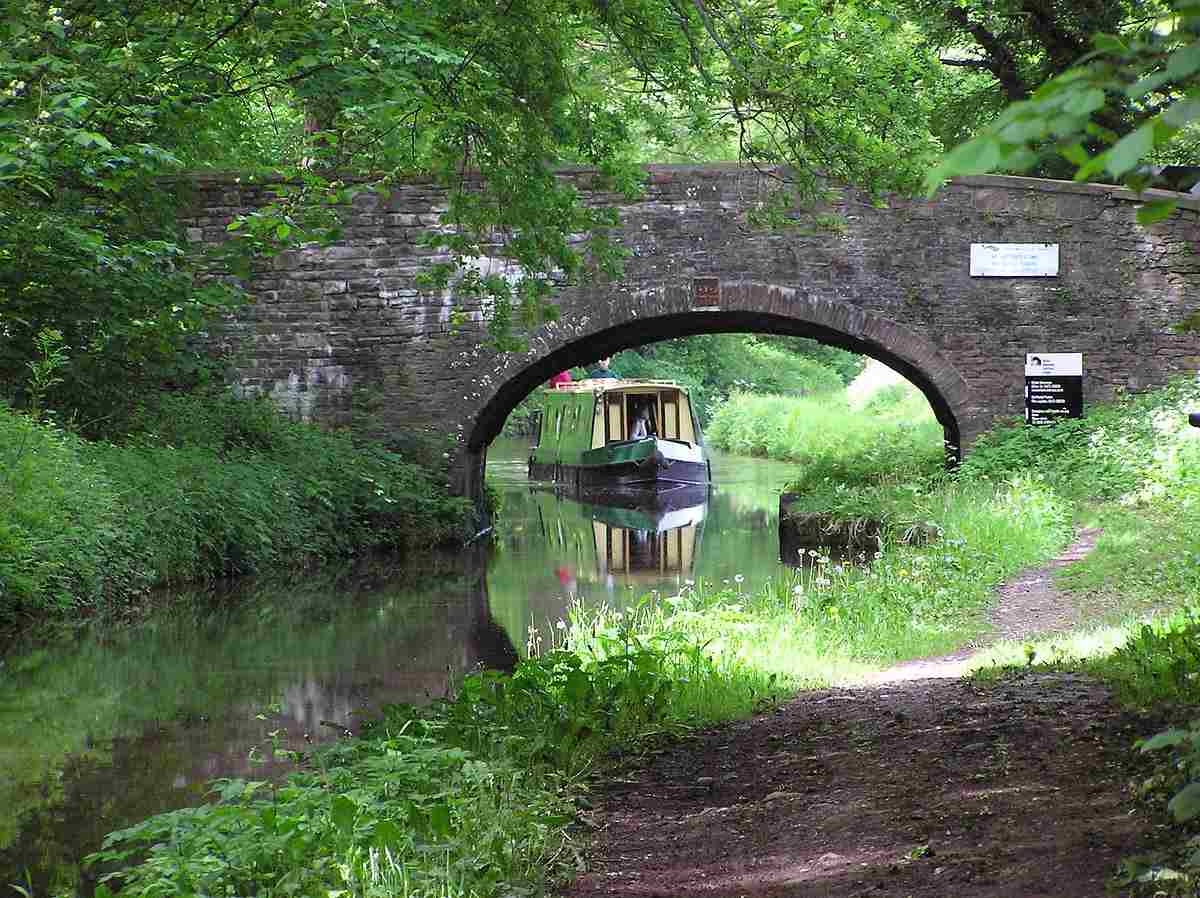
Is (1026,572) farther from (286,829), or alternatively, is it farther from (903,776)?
(286,829)

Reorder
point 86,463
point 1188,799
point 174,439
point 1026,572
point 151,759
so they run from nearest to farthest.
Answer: point 1188,799
point 151,759
point 1026,572
point 86,463
point 174,439

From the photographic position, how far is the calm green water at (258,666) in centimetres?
598

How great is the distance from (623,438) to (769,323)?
9842 millimetres

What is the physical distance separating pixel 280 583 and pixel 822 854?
8.94m

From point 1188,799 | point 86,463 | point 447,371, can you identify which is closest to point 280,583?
point 86,463

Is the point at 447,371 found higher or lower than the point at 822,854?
higher

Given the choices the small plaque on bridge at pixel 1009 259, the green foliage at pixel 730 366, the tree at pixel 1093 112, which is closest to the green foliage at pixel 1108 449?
the small plaque on bridge at pixel 1009 259

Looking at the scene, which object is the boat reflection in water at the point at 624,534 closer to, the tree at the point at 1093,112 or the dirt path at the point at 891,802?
the dirt path at the point at 891,802

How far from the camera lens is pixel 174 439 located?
13.2m

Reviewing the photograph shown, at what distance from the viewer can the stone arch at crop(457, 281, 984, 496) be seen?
14805 mm

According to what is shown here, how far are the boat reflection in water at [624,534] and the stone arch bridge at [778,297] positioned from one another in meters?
1.87

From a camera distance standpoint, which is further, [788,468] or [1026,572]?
[788,468]

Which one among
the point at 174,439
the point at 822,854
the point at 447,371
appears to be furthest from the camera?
the point at 447,371

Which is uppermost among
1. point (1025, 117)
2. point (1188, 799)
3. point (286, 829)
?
point (1025, 117)
